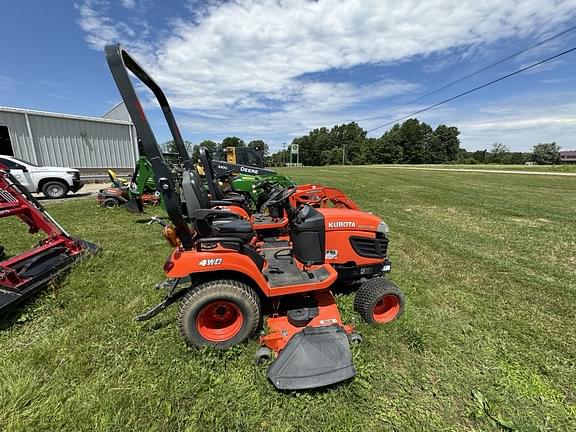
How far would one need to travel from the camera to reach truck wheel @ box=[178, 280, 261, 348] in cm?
236

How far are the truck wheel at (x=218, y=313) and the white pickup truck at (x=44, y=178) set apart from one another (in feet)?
37.9

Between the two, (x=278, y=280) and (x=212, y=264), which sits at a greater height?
(x=212, y=264)

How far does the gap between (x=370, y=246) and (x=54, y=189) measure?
41.6 feet

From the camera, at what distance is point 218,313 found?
103 inches

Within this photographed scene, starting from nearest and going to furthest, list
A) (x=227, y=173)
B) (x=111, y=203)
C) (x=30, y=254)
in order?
(x=30, y=254) < (x=227, y=173) < (x=111, y=203)

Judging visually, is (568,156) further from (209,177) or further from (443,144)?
(209,177)

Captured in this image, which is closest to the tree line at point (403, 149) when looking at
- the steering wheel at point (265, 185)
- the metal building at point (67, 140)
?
the metal building at point (67, 140)

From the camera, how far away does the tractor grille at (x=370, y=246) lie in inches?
117

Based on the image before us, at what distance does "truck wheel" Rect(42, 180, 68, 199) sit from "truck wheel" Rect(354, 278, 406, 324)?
41.0 ft

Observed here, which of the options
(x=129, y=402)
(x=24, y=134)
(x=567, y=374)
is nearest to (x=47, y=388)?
(x=129, y=402)

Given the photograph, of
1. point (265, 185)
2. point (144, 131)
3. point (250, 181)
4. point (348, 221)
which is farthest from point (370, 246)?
point (250, 181)

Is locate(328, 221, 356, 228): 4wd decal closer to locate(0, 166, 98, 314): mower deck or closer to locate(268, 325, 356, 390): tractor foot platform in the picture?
locate(268, 325, 356, 390): tractor foot platform

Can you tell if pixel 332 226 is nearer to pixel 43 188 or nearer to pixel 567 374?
pixel 567 374

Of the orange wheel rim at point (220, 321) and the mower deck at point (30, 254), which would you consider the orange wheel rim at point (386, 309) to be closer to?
the orange wheel rim at point (220, 321)
